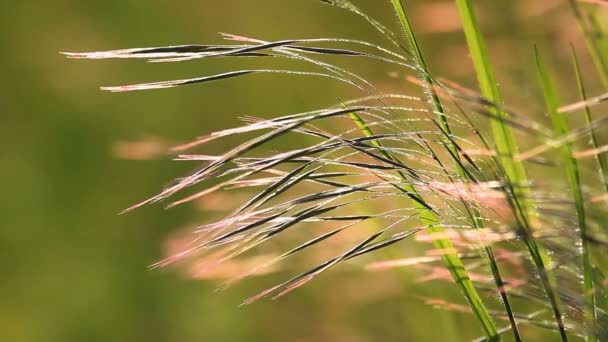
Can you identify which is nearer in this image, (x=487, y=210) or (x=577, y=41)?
(x=487, y=210)

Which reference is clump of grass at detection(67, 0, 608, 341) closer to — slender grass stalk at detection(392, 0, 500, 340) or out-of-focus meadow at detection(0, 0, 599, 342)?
slender grass stalk at detection(392, 0, 500, 340)

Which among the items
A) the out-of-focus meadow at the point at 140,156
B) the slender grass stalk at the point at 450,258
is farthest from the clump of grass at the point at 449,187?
the out-of-focus meadow at the point at 140,156

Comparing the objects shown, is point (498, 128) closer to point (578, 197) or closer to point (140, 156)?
point (578, 197)

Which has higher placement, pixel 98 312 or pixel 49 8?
pixel 49 8

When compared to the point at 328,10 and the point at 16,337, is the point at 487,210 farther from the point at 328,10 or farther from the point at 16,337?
A: the point at 328,10

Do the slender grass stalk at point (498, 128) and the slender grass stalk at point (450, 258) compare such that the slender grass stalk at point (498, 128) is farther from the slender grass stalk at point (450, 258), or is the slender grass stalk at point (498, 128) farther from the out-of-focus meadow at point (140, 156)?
the out-of-focus meadow at point (140, 156)

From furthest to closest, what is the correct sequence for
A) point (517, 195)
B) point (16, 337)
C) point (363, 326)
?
point (16, 337) < point (363, 326) < point (517, 195)

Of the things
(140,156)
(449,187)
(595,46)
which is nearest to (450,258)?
(449,187)

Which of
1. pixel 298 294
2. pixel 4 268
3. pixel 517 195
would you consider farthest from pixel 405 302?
pixel 517 195

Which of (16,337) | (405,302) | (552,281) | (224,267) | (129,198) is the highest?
(552,281)
